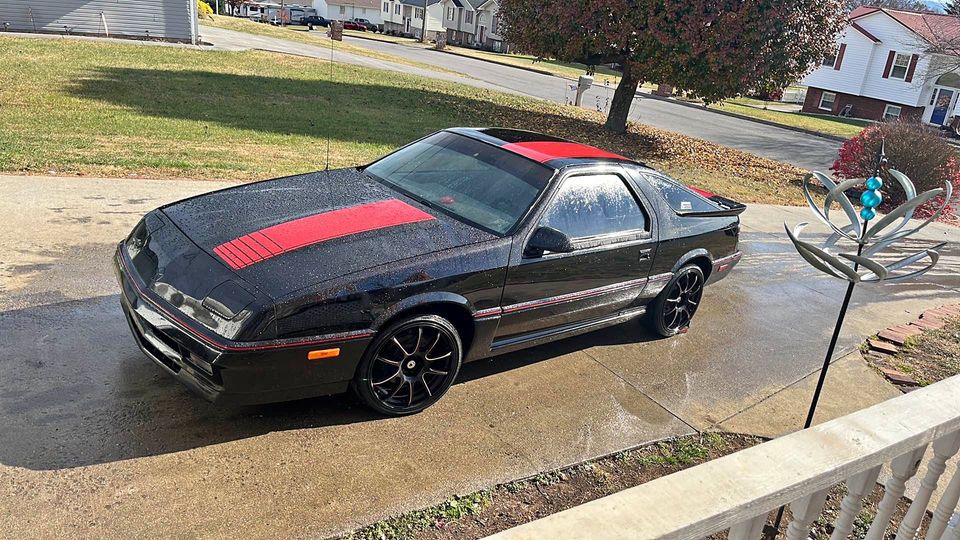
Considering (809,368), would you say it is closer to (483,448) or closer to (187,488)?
(483,448)

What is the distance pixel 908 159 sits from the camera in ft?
41.4

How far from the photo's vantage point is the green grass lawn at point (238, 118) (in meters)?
9.10

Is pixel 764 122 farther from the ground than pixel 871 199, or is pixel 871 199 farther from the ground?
pixel 871 199

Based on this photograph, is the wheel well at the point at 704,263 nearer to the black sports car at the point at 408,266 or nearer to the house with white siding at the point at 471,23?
the black sports car at the point at 408,266

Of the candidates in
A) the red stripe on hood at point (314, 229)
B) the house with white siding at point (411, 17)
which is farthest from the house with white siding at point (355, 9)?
the red stripe on hood at point (314, 229)

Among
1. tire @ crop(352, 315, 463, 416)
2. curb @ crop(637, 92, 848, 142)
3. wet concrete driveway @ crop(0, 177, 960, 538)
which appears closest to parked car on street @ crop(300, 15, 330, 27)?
curb @ crop(637, 92, 848, 142)

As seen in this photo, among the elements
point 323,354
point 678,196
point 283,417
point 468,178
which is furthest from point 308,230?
point 678,196

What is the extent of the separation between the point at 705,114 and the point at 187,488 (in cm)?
2931

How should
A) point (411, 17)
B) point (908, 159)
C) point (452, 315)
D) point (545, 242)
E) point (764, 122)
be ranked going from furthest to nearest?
1. point (411, 17)
2. point (764, 122)
3. point (908, 159)
4. point (545, 242)
5. point (452, 315)

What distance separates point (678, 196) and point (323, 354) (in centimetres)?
331

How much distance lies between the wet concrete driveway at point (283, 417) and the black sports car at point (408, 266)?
30 centimetres

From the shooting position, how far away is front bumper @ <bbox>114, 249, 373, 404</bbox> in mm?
3232

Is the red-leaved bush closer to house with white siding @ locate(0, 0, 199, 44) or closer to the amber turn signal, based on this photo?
the amber turn signal

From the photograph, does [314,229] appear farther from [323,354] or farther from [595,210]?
[595,210]
